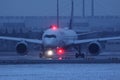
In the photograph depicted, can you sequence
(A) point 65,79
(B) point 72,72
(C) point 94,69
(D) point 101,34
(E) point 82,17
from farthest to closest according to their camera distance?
1. (E) point 82,17
2. (D) point 101,34
3. (C) point 94,69
4. (B) point 72,72
5. (A) point 65,79

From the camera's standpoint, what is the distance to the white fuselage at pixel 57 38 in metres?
64.4

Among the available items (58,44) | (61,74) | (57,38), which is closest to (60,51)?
(58,44)

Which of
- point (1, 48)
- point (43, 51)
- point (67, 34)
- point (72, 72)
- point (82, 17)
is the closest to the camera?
point (72, 72)

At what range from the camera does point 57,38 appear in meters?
65.9

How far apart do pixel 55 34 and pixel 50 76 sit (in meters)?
29.8

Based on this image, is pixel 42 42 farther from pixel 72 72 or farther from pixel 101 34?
pixel 101 34

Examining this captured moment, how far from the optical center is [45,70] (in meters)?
41.6

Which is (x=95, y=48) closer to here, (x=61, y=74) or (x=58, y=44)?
(x=58, y=44)

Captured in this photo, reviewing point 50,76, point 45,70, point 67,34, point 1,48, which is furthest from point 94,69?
point 1,48

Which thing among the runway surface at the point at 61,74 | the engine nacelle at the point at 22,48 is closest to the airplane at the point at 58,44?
the engine nacelle at the point at 22,48

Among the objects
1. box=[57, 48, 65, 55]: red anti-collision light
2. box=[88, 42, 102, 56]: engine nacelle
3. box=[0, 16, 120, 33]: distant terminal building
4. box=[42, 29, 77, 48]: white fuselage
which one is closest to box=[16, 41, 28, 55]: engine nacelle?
box=[42, 29, 77, 48]: white fuselage

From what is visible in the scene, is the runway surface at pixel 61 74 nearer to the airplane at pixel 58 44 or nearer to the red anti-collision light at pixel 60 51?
the airplane at pixel 58 44

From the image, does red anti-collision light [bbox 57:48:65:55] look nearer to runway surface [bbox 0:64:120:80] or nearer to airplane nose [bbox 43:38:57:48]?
airplane nose [bbox 43:38:57:48]

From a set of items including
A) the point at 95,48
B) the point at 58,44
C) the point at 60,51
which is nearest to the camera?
the point at 95,48
